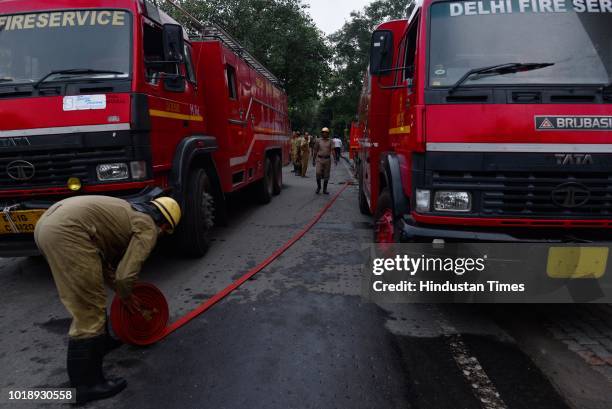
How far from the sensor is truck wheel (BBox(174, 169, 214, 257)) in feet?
16.7

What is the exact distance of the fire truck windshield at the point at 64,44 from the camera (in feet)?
13.8

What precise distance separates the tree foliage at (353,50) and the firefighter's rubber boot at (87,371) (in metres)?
37.8

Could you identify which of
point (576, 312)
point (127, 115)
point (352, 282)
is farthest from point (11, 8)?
point (576, 312)

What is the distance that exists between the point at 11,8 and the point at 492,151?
4810 millimetres

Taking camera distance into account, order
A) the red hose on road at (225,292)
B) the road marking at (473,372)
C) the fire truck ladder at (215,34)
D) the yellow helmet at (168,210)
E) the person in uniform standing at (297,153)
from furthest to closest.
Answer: the person in uniform standing at (297,153) → the fire truck ladder at (215,34) → the red hose on road at (225,292) → the yellow helmet at (168,210) → the road marking at (473,372)

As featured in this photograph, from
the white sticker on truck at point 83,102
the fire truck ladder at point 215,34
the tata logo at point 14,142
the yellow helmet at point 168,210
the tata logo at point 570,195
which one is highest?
the fire truck ladder at point 215,34

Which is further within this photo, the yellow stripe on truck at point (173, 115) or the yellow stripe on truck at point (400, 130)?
the yellow stripe on truck at point (173, 115)

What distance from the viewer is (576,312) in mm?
3863

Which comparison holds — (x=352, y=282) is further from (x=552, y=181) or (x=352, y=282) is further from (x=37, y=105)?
(x=37, y=105)

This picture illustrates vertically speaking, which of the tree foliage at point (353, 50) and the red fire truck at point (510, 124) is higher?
the tree foliage at point (353, 50)

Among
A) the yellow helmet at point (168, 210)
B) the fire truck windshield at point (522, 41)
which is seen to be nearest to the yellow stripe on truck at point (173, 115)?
the yellow helmet at point (168, 210)

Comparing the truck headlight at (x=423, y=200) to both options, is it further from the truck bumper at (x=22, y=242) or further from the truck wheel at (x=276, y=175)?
the truck wheel at (x=276, y=175)

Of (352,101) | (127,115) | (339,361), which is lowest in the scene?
(339,361)

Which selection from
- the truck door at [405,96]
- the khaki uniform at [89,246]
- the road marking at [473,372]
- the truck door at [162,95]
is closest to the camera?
the khaki uniform at [89,246]
